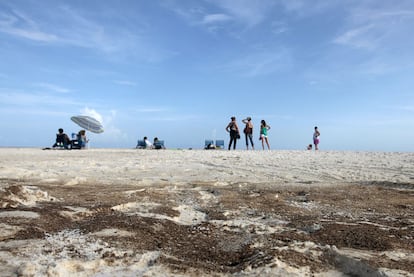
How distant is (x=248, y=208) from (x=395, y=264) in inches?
91.8

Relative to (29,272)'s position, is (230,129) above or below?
above

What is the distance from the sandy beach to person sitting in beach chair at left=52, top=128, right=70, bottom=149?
1538cm

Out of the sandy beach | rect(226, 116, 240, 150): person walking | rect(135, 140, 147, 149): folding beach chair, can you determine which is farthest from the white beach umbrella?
the sandy beach

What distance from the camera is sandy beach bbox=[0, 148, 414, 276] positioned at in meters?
2.73

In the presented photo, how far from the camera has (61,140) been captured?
886 inches

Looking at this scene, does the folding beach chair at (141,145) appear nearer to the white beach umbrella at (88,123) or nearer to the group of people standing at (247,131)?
the white beach umbrella at (88,123)

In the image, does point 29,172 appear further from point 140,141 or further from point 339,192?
point 140,141

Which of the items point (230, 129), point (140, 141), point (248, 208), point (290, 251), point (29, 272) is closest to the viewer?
point (29, 272)

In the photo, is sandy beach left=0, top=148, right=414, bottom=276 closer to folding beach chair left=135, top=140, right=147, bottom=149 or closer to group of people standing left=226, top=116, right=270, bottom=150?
group of people standing left=226, top=116, right=270, bottom=150

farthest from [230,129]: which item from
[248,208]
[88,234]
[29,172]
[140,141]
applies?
[88,234]

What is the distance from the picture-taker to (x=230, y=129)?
62.9ft

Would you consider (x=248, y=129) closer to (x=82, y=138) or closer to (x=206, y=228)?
(x=82, y=138)

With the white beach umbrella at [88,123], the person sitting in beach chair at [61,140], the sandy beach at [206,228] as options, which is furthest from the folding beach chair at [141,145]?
the sandy beach at [206,228]

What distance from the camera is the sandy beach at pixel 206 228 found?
8.95 ft
